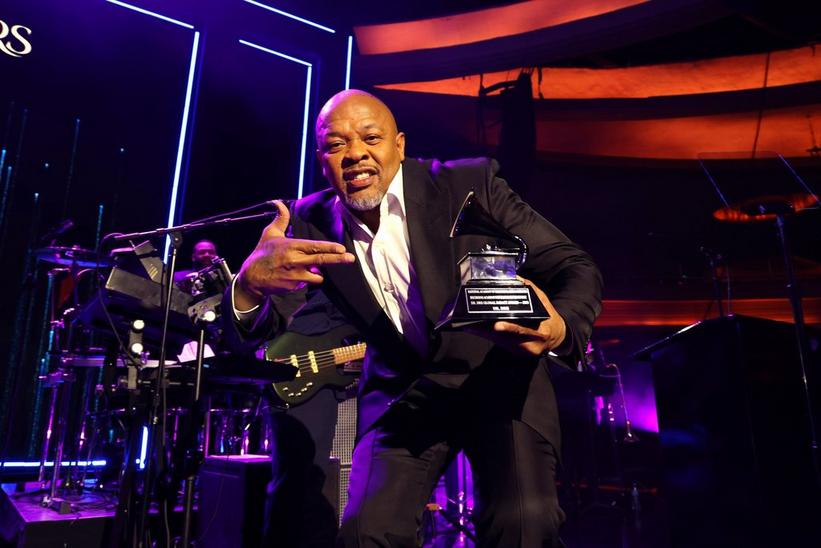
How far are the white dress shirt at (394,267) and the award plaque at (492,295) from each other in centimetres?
38

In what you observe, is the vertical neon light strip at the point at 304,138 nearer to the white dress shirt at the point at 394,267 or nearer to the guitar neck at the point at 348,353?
the guitar neck at the point at 348,353

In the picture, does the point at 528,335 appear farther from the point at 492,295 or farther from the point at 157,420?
the point at 157,420

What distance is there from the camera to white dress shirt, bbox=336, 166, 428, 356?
194 centimetres

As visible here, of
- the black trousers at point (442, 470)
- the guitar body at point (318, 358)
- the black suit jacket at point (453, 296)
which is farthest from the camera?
the guitar body at point (318, 358)

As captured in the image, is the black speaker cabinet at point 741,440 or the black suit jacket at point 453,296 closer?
the black suit jacket at point 453,296

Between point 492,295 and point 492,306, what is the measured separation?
0.11ft

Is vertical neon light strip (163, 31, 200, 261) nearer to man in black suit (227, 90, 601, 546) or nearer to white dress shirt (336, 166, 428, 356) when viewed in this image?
man in black suit (227, 90, 601, 546)

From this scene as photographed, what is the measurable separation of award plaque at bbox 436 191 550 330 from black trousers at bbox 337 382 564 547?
1.32ft

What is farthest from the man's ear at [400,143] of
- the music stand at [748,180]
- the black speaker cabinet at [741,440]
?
the music stand at [748,180]

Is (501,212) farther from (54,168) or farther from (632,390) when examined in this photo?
(632,390)

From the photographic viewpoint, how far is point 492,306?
4.68 feet

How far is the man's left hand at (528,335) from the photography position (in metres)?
1.42

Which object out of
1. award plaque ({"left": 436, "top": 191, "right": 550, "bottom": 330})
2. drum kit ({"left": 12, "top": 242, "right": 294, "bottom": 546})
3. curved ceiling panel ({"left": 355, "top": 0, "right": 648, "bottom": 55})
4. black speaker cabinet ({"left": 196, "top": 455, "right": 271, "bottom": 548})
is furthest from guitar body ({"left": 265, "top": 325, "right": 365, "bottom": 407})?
curved ceiling panel ({"left": 355, "top": 0, "right": 648, "bottom": 55})

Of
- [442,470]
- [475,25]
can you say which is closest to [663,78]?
[475,25]
